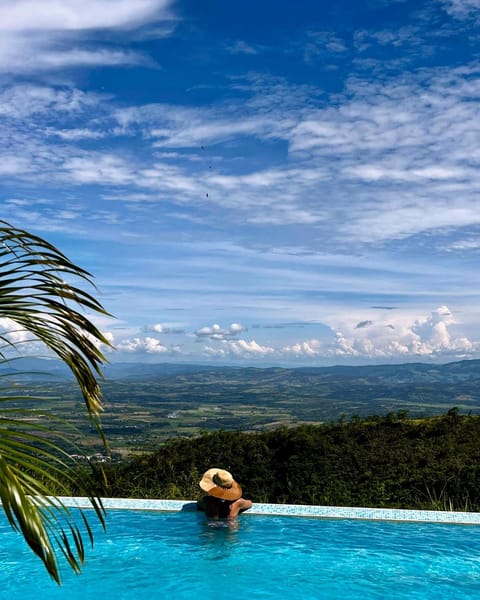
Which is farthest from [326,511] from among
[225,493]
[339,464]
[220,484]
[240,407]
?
[240,407]

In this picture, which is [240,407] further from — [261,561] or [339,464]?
[261,561]

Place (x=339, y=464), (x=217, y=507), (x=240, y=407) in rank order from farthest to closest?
(x=240, y=407) < (x=339, y=464) < (x=217, y=507)

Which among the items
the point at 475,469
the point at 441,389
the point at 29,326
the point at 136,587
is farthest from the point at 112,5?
the point at 441,389

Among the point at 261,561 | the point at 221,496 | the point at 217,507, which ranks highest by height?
the point at 221,496

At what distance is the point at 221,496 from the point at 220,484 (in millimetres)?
172

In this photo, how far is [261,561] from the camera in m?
8.22

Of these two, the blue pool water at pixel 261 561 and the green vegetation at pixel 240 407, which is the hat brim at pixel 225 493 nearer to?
the blue pool water at pixel 261 561

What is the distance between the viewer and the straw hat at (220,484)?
30.9ft

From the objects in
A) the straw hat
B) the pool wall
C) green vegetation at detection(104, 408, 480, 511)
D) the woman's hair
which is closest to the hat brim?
the straw hat

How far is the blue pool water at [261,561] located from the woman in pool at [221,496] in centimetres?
23

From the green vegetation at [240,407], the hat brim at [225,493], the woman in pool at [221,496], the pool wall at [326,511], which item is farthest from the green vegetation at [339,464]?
the green vegetation at [240,407]

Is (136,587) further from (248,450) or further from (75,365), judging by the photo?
(75,365)

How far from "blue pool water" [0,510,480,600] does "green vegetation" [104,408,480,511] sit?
0.89 meters

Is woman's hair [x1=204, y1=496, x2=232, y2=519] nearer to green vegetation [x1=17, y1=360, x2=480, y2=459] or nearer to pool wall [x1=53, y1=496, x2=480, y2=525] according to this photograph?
pool wall [x1=53, y1=496, x2=480, y2=525]
